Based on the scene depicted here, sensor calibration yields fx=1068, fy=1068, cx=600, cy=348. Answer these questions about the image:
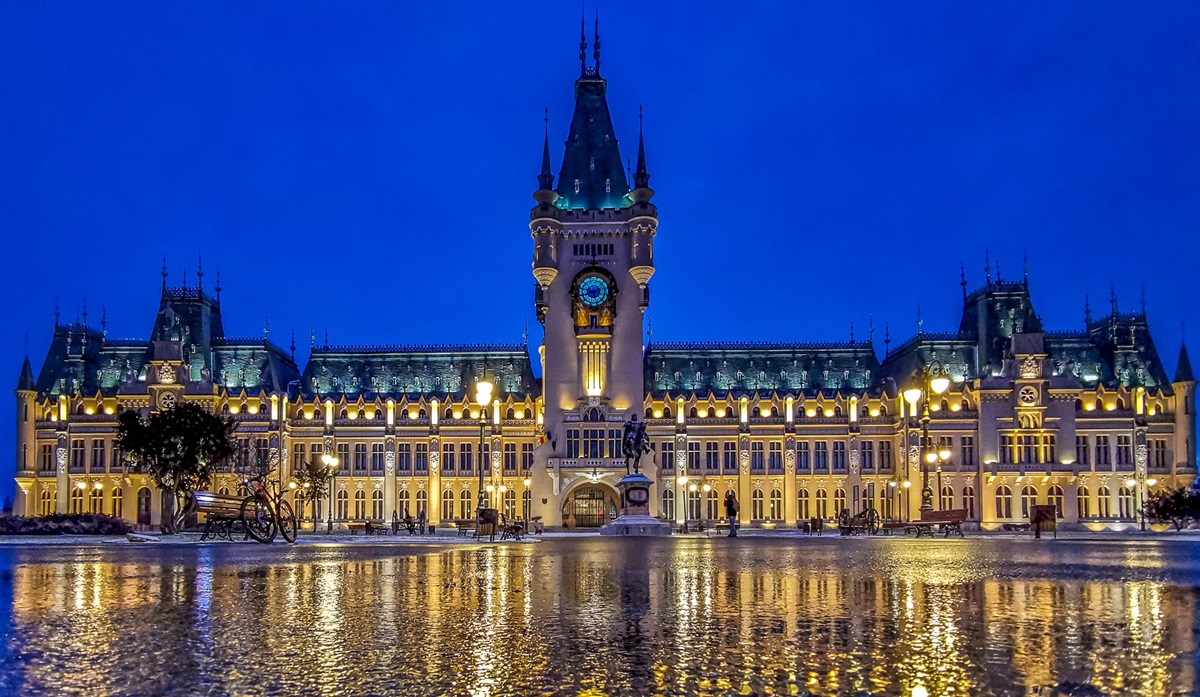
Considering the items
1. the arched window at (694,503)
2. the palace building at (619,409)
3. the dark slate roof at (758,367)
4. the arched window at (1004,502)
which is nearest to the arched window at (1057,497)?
the palace building at (619,409)

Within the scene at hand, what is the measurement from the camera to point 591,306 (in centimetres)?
8581

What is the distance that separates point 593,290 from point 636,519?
33.0 metres

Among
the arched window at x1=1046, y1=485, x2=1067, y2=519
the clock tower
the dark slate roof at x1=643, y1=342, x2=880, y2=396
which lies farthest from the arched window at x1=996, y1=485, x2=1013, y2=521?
the clock tower

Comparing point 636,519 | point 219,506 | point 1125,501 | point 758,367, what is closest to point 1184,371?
point 1125,501

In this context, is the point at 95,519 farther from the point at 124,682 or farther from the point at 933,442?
the point at 933,442

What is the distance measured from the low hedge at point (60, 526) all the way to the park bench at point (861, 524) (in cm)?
3453

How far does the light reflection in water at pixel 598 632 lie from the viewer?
26.2 ft

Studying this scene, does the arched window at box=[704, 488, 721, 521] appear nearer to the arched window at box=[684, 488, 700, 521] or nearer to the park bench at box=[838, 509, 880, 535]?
the arched window at box=[684, 488, 700, 521]

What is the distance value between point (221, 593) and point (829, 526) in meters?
69.5

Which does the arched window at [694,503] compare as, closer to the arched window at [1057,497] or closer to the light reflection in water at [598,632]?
the arched window at [1057,497]

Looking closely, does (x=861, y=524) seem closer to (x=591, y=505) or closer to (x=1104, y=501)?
(x=591, y=505)

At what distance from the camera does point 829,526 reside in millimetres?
80000

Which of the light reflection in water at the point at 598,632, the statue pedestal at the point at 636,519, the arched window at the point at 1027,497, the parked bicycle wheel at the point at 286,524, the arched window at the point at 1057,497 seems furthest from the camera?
the arched window at the point at 1027,497

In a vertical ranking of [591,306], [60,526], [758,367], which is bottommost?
[60,526]
